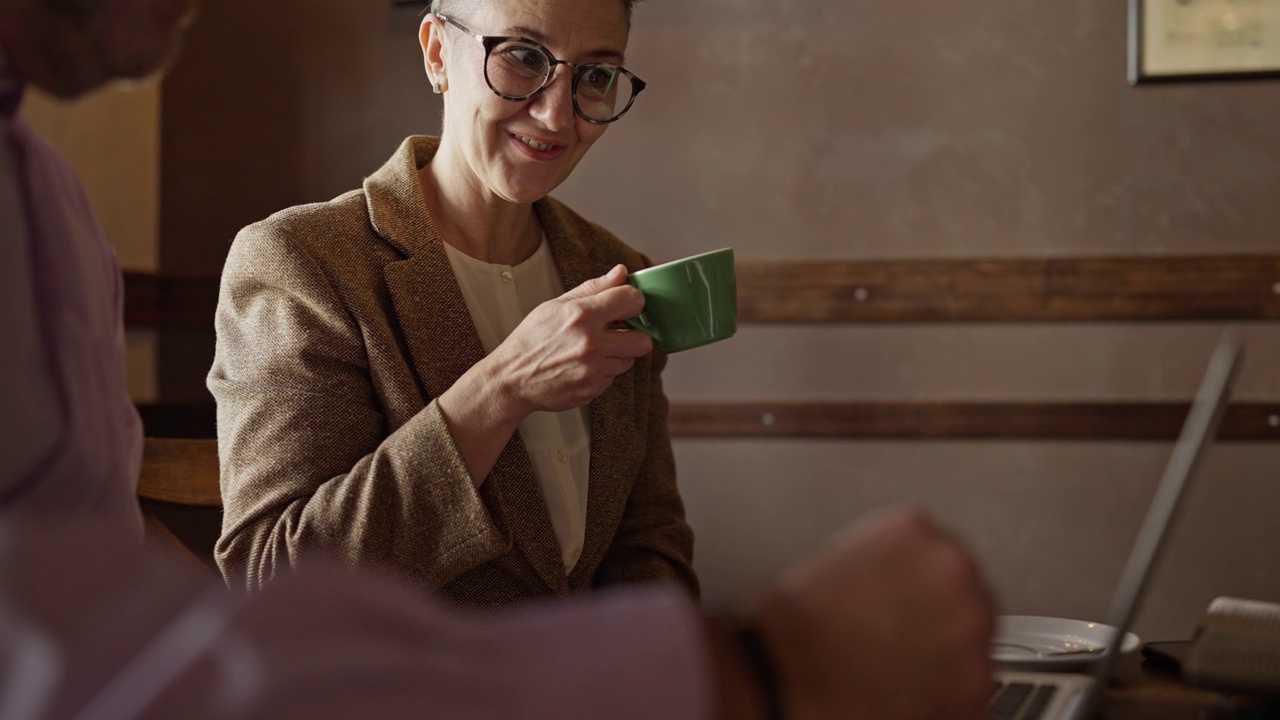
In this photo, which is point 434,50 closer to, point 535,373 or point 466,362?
point 466,362

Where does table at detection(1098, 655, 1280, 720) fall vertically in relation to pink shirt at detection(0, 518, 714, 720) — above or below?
below

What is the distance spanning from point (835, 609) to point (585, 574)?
953mm

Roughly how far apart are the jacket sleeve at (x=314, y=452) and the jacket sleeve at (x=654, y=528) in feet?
0.76

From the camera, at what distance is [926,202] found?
2.79 meters

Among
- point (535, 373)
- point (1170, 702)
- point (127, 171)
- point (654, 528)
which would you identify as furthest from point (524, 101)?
point (127, 171)

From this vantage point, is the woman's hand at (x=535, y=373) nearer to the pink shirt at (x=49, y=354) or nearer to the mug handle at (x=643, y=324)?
the mug handle at (x=643, y=324)

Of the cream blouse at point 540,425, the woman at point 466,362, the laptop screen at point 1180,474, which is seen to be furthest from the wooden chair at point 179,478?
the laptop screen at point 1180,474

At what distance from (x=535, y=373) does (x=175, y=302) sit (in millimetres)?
2064

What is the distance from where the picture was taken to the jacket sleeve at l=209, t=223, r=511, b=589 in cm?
119

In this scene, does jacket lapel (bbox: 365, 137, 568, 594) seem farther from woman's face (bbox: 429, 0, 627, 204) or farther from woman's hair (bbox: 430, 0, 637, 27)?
woman's hair (bbox: 430, 0, 637, 27)

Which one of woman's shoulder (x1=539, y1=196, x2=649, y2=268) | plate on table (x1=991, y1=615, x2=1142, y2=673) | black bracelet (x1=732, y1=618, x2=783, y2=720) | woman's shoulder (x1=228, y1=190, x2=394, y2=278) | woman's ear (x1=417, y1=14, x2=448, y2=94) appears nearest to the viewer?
black bracelet (x1=732, y1=618, x2=783, y2=720)

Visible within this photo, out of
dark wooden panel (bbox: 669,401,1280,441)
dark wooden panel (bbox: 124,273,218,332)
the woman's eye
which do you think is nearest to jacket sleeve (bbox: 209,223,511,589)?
the woman's eye

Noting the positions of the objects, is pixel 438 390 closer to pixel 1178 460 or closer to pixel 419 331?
pixel 419 331

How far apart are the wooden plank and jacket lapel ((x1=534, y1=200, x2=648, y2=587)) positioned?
518mm
